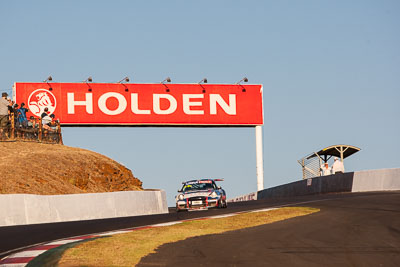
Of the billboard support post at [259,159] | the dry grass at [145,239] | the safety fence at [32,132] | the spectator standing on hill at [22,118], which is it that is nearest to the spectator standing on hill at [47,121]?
the safety fence at [32,132]

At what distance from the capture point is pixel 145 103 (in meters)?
50.8

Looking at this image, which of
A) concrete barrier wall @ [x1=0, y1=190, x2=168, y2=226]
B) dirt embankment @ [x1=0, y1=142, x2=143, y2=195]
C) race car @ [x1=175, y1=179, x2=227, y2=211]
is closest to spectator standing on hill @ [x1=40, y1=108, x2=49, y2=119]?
dirt embankment @ [x1=0, y1=142, x2=143, y2=195]

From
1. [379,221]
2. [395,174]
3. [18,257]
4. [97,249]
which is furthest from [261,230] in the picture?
[395,174]

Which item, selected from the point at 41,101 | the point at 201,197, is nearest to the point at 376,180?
the point at 201,197

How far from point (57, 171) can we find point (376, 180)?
18554mm

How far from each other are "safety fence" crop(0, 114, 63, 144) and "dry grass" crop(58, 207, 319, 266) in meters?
25.7

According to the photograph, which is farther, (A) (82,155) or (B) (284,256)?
(A) (82,155)

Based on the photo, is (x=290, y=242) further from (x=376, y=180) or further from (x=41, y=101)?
(x=41, y=101)

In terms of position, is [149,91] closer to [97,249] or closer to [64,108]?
[64,108]

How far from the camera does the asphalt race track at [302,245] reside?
995 centimetres

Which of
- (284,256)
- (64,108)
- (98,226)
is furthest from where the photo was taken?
(64,108)

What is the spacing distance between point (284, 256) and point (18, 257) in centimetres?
421

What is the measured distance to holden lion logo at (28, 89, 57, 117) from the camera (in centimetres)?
4959

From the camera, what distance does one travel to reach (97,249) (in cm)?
1191
